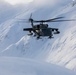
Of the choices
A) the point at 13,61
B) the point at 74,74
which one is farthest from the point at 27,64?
the point at 74,74

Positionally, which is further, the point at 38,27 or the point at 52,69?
the point at 52,69

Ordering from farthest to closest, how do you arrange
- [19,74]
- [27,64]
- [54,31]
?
[27,64]
[54,31]
[19,74]

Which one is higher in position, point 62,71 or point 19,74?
point 62,71

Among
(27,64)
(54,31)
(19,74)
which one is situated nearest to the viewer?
(19,74)

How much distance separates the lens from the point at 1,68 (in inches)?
2650

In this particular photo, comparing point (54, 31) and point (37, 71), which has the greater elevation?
point (54, 31)

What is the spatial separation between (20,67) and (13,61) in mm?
4830

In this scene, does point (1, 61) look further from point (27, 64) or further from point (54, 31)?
point (54, 31)

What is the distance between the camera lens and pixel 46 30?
68.8 metres

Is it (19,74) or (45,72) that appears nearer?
(19,74)

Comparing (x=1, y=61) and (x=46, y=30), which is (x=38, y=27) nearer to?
(x=46, y=30)

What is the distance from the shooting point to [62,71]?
249 feet

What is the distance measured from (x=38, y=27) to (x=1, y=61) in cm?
899

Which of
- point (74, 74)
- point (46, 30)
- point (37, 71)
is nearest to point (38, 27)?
point (46, 30)
